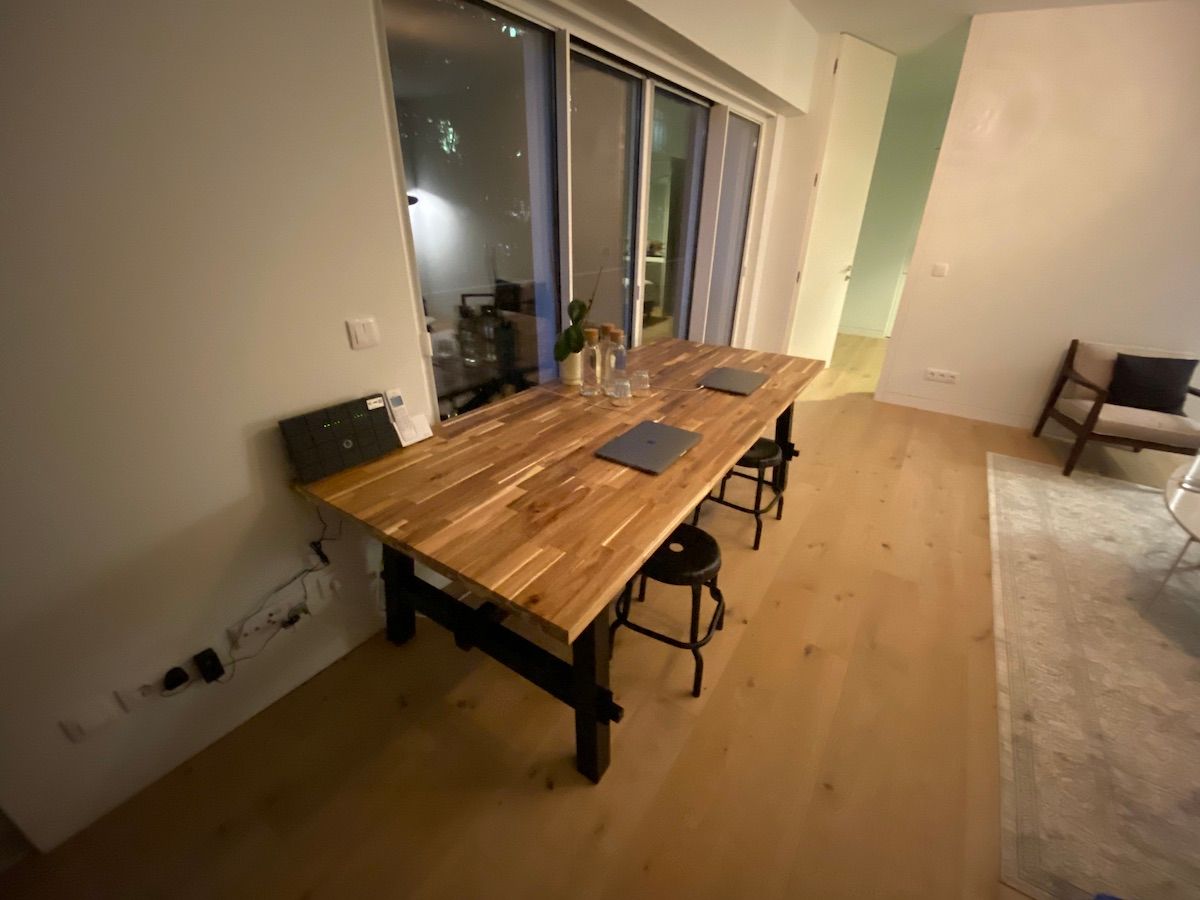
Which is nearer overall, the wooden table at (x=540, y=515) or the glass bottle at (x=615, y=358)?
the wooden table at (x=540, y=515)

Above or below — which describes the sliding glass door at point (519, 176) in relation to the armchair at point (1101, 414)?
above

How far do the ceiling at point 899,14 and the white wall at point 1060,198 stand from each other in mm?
155

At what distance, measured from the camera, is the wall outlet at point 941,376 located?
3928 mm

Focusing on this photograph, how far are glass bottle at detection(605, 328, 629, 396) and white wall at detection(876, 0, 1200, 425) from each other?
3093mm

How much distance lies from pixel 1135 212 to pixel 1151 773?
139 inches

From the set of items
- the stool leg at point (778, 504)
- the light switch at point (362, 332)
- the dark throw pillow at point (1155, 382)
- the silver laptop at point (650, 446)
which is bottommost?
the stool leg at point (778, 504)

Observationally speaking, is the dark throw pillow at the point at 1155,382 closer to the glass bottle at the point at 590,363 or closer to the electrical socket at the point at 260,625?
the glass bottle at the point at 590,363

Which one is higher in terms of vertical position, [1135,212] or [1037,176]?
[1037,176]

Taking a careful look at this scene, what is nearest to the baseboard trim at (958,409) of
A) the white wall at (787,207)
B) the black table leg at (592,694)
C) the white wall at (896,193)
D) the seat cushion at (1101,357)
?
the seat cushion at (1101,357)

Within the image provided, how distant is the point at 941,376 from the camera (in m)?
3.97

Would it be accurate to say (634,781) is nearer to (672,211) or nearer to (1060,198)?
(672,211)

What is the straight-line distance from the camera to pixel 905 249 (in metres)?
6.13

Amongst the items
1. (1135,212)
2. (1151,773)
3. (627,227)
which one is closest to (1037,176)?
(1135,212)

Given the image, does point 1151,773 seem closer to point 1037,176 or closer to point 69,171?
point 69,171
